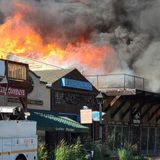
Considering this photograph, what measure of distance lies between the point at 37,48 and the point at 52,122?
58.3ft

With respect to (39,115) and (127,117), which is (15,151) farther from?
(127,117)

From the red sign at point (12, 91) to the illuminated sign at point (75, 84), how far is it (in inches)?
217

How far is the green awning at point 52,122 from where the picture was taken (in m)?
30.0

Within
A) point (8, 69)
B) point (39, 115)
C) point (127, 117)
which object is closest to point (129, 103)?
point (127, 117)

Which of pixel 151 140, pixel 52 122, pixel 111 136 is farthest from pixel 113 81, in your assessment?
pixel 52 122

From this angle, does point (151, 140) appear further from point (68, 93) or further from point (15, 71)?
point (15, 71)

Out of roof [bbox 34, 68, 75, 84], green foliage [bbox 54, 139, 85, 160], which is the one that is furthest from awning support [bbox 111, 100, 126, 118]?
green foliage [bbox 54, 139, 85, 160]

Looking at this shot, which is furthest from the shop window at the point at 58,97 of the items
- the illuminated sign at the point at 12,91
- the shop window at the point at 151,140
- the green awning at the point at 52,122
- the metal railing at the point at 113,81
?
the shop window at the point at 151,140

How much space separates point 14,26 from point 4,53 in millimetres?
7049

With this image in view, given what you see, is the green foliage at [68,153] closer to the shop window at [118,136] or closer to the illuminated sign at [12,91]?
the illuminated sign at [12,91]

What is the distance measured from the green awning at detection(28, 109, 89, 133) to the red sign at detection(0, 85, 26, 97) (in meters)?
1.38

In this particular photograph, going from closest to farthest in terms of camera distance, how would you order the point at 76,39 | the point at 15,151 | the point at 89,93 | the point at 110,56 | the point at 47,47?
1. the point at 15,151
2. the point at 89,93
3. the point at 47,47
4. the point at 110,56
5. the point at 76,39

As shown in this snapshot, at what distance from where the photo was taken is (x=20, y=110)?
23047 millimetres

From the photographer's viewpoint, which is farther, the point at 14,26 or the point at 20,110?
the point at 14,26
